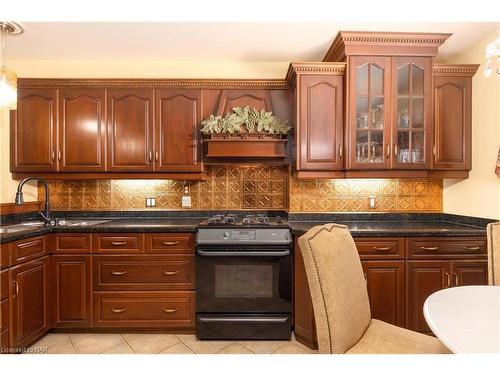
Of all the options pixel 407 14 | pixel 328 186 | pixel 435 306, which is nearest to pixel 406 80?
pixel 328 186

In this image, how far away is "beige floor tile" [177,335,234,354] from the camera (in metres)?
2.17

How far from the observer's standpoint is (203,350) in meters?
2.18

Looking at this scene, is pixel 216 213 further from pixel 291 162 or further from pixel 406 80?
pixel 406 80

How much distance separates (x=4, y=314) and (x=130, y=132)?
5.29 feet

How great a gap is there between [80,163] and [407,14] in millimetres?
2884

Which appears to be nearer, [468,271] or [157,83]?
[468,271]

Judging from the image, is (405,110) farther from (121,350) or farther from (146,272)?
(121,350)

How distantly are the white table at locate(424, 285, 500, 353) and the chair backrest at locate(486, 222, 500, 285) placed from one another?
1.06ft

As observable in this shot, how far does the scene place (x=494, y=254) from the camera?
55.1 inches

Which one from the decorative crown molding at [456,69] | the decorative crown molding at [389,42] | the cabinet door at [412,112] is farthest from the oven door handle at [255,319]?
the decorative crown molding at [456,69]

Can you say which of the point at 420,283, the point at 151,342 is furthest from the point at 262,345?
the point at 420,283

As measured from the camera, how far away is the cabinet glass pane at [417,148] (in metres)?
2.41

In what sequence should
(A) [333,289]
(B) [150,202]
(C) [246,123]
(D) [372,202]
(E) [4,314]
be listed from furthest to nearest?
(B) [150,202] → (D) [372,202] → (C) [246,123] → (E) [4,314] → (A) [333,289]

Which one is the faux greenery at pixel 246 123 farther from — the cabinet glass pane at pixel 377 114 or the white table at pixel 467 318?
the white table at pixel 467 318
